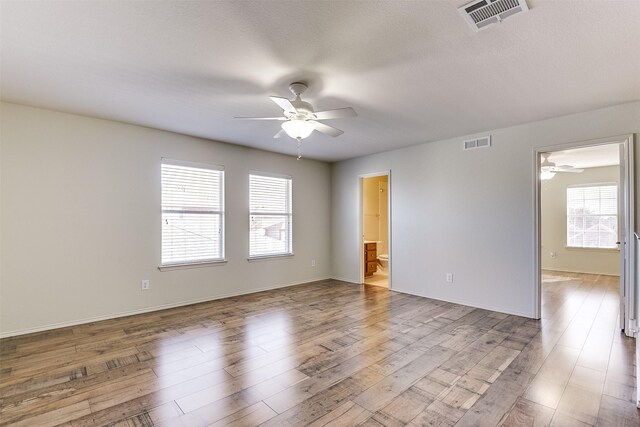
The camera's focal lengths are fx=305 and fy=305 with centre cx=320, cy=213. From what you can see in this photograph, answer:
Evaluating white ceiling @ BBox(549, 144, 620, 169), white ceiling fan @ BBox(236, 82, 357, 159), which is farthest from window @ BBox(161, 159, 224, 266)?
white ceiling @ BBox(549, 144, 620, 169)

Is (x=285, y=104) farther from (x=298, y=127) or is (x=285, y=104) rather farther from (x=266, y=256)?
(x=266, y=256)

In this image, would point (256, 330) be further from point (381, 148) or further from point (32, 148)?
point (381, 148)

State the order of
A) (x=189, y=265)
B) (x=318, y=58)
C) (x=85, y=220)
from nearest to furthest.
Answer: (x=318, y=58)
(x=85, y=220)
(x=189, y=265)

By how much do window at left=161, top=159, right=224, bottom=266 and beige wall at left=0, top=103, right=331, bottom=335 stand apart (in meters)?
0.12

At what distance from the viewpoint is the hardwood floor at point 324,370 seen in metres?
1.99

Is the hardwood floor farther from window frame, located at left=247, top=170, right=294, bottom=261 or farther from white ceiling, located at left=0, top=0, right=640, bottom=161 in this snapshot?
white ceiling, located at left=0, top=0, right=640, bottom=161

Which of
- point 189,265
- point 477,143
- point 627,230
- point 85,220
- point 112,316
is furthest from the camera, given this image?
point 189,265

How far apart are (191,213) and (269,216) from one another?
1432 mm

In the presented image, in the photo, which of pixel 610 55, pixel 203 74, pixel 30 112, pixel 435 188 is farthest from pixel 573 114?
pixel 30 112

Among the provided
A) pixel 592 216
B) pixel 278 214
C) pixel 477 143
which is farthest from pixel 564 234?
pixel 278 214

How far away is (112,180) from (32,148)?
2.64ft

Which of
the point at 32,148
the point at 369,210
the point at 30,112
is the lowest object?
the point at 369,210

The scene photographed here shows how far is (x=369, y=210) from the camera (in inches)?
316

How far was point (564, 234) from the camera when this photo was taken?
733 centimetres
